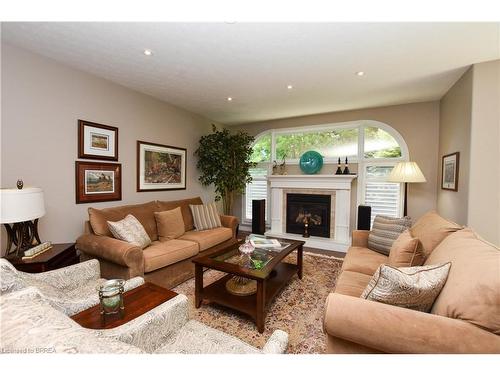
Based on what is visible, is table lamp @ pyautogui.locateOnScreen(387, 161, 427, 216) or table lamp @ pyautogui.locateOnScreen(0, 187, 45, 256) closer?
table lamp @ pyautogui.locateOnScreen(0, 187, 45, 256)

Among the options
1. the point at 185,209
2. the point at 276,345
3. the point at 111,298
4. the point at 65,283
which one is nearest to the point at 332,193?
the point at 185,209

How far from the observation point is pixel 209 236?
3158mm

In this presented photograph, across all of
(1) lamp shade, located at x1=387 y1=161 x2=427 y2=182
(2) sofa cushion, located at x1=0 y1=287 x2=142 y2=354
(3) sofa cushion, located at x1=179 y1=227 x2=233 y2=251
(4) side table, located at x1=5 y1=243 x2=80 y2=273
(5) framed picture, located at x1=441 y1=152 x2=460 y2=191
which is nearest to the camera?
(2) sofa cushion, located at x1=0 y1=287 x2=142 y2=354

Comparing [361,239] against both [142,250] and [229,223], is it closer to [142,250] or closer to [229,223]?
[229,223]

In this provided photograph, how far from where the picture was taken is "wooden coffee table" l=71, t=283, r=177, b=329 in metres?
1.15

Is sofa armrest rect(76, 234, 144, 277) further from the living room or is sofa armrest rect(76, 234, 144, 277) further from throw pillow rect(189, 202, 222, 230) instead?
throw pillow rect(189, 202, 222, 230)

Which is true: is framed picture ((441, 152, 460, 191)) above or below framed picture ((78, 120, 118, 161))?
below

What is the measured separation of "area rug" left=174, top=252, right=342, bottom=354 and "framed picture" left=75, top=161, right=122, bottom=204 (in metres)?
1.56

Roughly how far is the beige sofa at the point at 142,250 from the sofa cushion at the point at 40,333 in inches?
58.7

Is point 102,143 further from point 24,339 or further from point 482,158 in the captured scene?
point 482,158

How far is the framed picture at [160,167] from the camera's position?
3.41m

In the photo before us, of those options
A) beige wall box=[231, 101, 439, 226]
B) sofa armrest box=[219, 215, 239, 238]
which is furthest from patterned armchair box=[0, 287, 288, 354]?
beige wall box=[231, 101, 439, 226]

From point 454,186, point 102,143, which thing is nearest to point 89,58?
point 102,143

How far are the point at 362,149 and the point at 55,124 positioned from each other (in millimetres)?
4514
